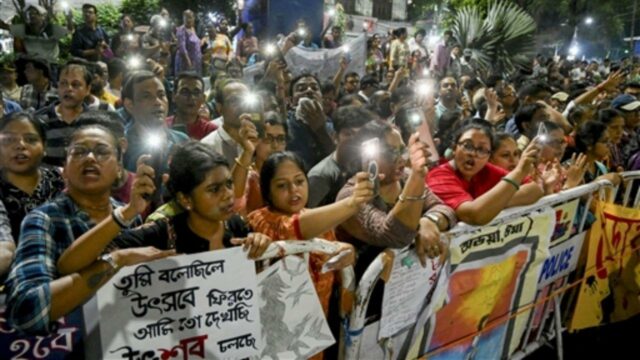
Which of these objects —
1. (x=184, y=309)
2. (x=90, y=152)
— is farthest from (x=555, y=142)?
(x=90, y=152)

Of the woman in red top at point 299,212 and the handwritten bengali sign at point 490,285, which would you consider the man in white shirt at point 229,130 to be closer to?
the woman in red top at point 299,212

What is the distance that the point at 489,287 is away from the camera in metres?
3.35

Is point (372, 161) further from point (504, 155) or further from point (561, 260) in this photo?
point (561, 260)

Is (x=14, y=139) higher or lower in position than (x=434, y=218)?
higher

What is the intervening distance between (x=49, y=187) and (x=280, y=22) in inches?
485

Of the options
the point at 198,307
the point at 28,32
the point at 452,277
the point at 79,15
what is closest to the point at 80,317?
the point at 198,307

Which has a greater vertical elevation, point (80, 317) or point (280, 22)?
point (280, 22)

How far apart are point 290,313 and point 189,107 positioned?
2.47m

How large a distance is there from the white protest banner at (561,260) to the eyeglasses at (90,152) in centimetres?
279

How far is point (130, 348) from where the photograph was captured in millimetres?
2174

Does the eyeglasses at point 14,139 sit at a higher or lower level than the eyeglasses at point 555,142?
higher

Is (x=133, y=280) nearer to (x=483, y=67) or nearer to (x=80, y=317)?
(x=80, y=317)

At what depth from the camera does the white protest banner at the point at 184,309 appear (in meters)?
2.13

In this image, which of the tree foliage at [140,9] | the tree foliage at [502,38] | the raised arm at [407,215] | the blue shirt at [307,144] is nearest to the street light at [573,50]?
the tree foliage at [502,38]
